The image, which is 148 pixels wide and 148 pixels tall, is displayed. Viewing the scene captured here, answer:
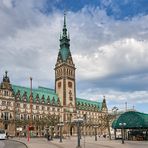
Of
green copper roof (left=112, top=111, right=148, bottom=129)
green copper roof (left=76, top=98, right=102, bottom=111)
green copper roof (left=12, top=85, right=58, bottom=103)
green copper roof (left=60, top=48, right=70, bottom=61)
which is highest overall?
green copper roof (left=60, top=48, right=70, bottom=61)

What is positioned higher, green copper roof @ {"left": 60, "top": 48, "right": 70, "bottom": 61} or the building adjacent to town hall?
green copper roof @ {"left": 60, "top": 48, "right": 70, "bottom": 61}

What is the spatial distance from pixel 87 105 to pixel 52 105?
121 ft

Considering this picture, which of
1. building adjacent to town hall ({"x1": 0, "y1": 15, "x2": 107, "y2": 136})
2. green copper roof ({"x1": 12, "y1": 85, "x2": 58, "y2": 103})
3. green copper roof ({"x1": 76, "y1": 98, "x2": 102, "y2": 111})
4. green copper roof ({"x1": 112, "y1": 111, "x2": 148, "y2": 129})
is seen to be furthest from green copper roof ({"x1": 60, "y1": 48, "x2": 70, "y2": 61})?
green copper roof ({"x1": 112, "y1": 111, "x2": 148, "y2": 129})

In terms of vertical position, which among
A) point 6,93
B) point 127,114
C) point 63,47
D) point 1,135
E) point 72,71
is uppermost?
point 63,47

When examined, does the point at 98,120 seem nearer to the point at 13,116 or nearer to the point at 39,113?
the point at 39,113

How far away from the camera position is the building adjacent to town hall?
12850 cm

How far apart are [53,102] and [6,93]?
3235cm

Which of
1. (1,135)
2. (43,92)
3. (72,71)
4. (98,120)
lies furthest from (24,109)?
(98,120)

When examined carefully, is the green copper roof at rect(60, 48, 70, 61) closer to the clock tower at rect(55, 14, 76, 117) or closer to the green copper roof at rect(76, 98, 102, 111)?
the clock tower at rect(55, 14, 76, 117)

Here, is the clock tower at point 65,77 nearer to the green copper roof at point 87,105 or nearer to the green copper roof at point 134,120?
the green copper roof at point 87,105

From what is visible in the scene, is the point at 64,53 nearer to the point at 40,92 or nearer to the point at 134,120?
the point at 40,92

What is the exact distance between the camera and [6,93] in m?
129

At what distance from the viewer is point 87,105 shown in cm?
18375

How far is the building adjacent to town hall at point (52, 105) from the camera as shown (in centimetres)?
12850
